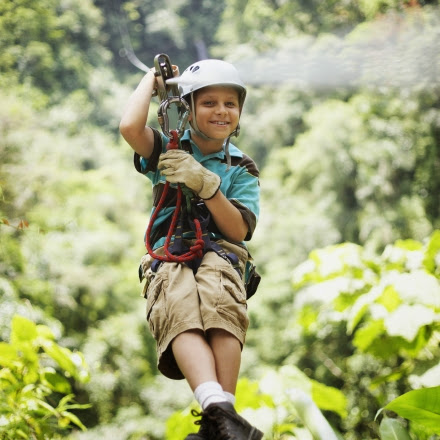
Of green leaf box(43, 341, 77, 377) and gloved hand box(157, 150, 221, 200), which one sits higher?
gloved hand box(157, 150, 221, 200)

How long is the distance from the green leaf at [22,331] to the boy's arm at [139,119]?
2.58 feet

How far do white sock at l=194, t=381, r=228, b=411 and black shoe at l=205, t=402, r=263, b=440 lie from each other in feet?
0.04

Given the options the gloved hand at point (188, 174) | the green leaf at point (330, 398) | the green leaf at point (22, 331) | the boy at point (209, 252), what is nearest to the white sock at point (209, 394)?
the boy at point (209, 252)

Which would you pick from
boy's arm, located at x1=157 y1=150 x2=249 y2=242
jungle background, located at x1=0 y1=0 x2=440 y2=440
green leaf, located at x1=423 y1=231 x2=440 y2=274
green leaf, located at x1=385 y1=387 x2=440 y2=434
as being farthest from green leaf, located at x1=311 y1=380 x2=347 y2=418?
boy's arm, located at x1=157 y1=150 x2=249 y2=242

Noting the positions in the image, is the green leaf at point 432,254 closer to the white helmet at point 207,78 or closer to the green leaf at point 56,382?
the white helmet at point 207,78

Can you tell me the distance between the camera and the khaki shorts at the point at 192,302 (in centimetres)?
129

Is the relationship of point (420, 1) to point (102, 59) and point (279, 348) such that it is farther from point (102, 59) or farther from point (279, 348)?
point (102, 59)

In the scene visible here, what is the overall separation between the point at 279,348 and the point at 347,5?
7600 mm

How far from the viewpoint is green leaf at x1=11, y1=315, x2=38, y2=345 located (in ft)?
6.23

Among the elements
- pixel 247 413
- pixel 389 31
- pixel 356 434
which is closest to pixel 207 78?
pixel 247 413

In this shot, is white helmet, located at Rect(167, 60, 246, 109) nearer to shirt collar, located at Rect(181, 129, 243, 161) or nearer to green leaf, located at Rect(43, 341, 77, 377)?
shirt collar, located at Rect(181, 129, 243, 161)

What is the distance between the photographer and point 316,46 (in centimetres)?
1222

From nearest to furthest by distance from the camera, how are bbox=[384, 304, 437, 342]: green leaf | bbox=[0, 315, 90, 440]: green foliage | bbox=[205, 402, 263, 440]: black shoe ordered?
bbox=[205, 402, 263, 440]: black shoe
bbox=[0, 315, 90, 440]: green foliage
bbox=[384, 304, 437, 342]: green leaf

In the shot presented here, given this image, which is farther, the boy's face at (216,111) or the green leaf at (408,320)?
the green leaf at (408,320)
